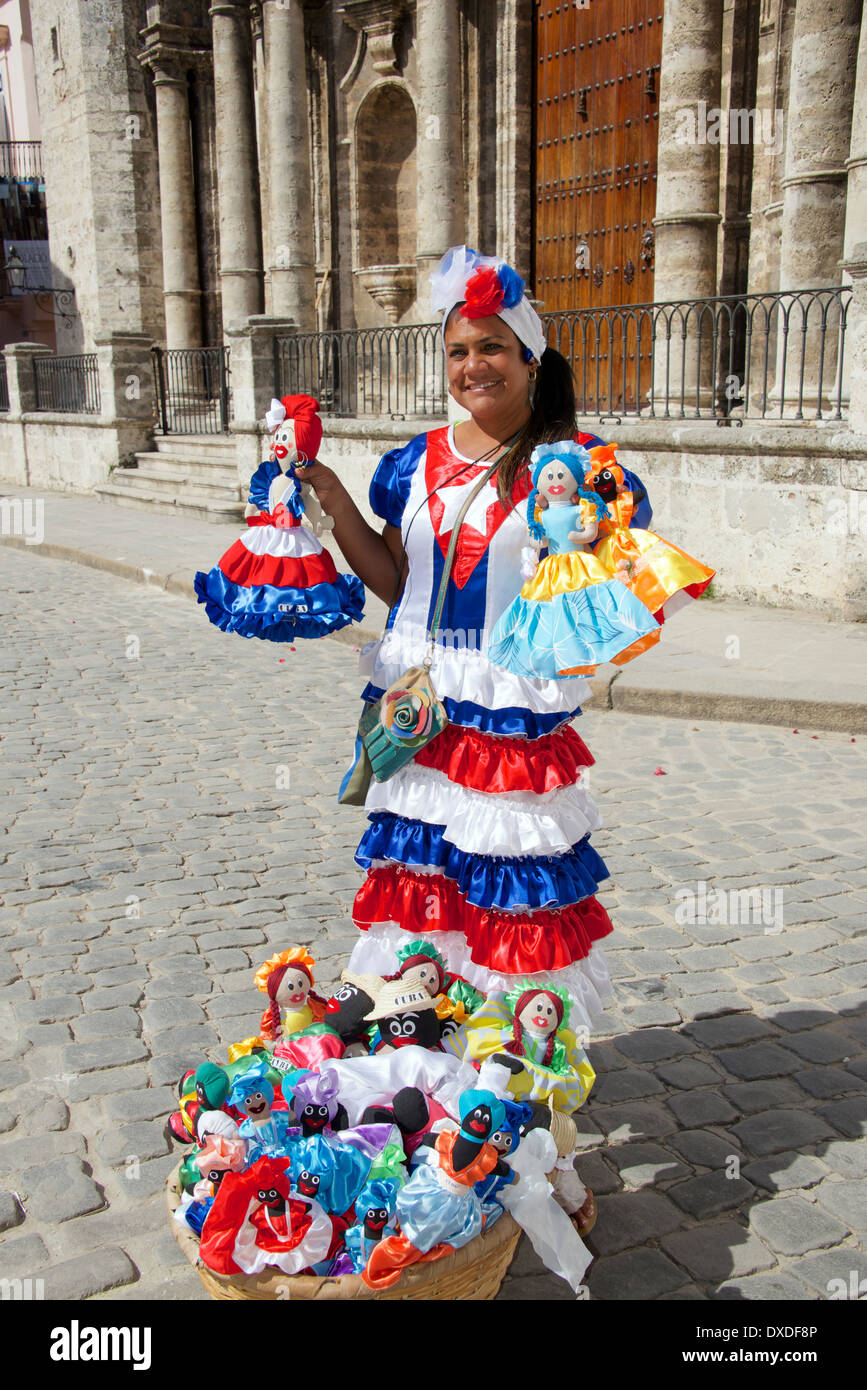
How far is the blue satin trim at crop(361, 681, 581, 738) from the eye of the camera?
2.61 m

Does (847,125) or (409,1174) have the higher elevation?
(847,125)

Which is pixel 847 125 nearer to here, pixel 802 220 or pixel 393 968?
pixel 802 220

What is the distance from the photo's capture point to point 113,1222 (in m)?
2.78

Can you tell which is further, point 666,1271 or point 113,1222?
point 113,1222

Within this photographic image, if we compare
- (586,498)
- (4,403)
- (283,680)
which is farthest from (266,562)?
(4,403)

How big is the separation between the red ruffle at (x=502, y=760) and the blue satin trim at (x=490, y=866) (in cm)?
16

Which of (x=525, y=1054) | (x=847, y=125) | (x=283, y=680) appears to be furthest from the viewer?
(x=847, y=125)

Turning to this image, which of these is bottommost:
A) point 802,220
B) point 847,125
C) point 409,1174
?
point 409,1174

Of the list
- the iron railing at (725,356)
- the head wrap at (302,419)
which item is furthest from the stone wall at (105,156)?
the head wrap at (302,419)

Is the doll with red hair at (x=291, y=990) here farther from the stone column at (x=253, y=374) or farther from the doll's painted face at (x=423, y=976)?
the stone column at (x=253, y=374)

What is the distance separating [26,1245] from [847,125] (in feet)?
33.8

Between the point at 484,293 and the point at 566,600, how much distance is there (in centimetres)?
75

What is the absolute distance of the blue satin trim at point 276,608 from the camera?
112 inches

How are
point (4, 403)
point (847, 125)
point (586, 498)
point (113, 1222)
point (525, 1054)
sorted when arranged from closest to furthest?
1. point (586, 498)
2. point (525, 1054)
3. point (113, 1222)
4. point (847, 125)
5. point (4, 403)
